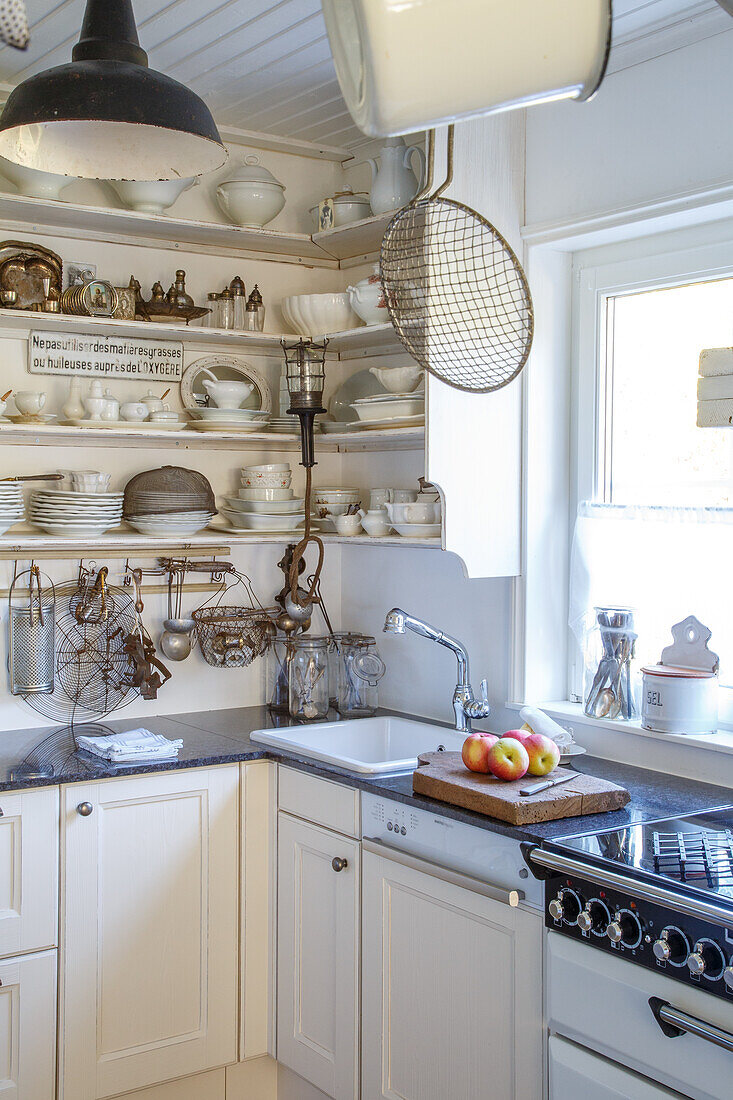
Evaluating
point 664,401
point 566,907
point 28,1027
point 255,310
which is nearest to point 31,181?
point 255,310

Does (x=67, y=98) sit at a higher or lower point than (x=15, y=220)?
lower

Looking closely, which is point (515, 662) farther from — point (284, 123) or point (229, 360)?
point (284, 123)

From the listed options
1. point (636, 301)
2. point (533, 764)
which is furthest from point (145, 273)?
point (533, 764)

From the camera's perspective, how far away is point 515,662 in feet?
8.96

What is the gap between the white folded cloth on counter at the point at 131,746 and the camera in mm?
2557

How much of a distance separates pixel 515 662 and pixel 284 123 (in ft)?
5.58

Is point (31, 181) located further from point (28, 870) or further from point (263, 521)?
point (28, 870)

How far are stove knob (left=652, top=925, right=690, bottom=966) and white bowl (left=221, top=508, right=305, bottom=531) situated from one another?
1.76m

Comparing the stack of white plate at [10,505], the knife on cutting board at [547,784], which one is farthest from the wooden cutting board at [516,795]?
the stack of white plate at [10,505]

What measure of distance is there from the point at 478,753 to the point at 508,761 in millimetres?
82

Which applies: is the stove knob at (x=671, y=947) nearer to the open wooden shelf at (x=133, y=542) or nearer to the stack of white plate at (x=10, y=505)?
the open wooden shelf at (x=133, y=542)

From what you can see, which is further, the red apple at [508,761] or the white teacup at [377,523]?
the white teacup at [377,523]

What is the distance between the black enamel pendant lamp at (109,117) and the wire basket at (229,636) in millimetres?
1600

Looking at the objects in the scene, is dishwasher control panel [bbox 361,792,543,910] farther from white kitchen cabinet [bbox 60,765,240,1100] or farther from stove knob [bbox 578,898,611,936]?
white kitchen cabinet [bbox 60,765,240,1100]
